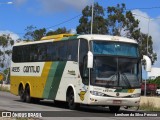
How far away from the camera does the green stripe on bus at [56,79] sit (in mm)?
23564

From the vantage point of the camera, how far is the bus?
20.4 metres

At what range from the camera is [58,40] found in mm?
24359

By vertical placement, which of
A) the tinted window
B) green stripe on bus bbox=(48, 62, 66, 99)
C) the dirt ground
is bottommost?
the dirt ground


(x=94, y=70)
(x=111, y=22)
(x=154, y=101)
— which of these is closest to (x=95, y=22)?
(x=111, y=22)

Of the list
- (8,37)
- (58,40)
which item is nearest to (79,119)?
(58,40)

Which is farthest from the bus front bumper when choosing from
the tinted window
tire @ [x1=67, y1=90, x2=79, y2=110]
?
the tinted window

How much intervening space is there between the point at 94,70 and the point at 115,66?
101cm

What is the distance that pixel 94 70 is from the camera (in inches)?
806

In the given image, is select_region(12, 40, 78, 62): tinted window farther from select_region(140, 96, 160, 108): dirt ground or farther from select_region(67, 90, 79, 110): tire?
select_region(140, 96, 160, 108): dirt ground

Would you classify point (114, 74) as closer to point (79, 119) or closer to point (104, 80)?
point (104, 80)

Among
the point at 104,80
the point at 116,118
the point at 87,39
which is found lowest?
the point at 116,118

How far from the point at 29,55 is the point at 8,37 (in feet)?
191

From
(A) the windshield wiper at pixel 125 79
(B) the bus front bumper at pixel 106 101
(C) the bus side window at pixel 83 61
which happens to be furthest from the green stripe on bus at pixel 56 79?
(A) the windshield wiper at pixel 125 79

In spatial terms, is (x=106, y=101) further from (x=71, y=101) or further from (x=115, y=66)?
(x=71, y=101)
